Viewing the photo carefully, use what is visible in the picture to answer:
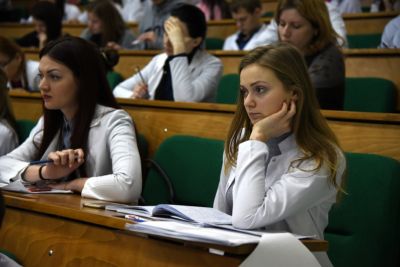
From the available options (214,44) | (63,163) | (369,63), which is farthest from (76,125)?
(214,44)

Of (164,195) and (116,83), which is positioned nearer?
(164,195)

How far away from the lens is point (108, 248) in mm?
1355

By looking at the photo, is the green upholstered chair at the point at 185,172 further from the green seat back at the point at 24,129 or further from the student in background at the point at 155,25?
the student in background at the point at 155,25

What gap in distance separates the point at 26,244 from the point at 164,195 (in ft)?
1.74

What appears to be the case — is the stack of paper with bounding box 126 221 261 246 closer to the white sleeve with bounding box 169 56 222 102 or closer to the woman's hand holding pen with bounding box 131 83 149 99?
the white sleeve with bounding box 169 56 222 102

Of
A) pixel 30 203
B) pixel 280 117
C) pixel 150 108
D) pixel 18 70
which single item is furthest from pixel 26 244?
pixel 18 70

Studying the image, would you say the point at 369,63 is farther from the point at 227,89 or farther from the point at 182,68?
the point at 182,68

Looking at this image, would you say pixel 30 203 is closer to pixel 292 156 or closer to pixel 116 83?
pixel 292 156

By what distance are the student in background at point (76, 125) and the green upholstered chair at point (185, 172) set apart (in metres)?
0.11

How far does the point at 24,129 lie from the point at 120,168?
2.09ft

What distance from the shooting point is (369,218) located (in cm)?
166

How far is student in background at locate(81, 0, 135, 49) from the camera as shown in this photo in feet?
12.9

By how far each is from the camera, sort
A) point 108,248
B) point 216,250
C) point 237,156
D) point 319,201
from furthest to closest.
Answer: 1. point 237,156
2. point 319,201
3. point 108,248
4. point 216,250

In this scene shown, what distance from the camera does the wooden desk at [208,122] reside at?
71.2 inches
